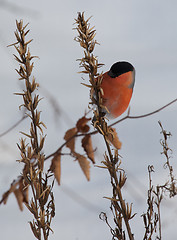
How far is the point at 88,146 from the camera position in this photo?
1.28 metres

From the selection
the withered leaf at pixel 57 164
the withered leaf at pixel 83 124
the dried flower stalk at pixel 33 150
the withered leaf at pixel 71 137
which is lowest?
the dried flower stalk at pixel 33 150

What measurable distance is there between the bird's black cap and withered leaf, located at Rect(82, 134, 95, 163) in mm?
590

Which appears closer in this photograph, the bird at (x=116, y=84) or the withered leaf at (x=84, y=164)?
the bird at (x=116, y=84)

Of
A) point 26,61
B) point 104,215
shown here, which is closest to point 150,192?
point 104,215

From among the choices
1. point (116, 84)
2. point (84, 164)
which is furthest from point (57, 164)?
point (116, 84)

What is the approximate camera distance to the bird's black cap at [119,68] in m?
0.69

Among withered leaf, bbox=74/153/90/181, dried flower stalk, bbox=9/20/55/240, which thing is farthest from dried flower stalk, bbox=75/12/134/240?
withered leaf, bbox=74/153/90/181

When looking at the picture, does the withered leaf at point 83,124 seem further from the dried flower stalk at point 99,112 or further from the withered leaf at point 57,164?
the dried flower stalk at point 99,112

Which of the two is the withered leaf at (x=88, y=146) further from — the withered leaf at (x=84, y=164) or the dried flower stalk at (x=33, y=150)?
the dried flower stalk at (x=33, y=150)

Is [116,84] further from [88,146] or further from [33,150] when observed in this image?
[88,146]

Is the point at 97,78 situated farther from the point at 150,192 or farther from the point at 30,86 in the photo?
the point at 150,192

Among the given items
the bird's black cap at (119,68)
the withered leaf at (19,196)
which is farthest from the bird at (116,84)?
the withered leaf at (19,196)

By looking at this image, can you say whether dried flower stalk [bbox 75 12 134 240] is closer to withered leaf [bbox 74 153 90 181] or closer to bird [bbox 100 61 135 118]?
bird [bbox 100 61 135 118]

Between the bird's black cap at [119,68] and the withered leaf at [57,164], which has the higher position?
the withered leaf at [57,164]
